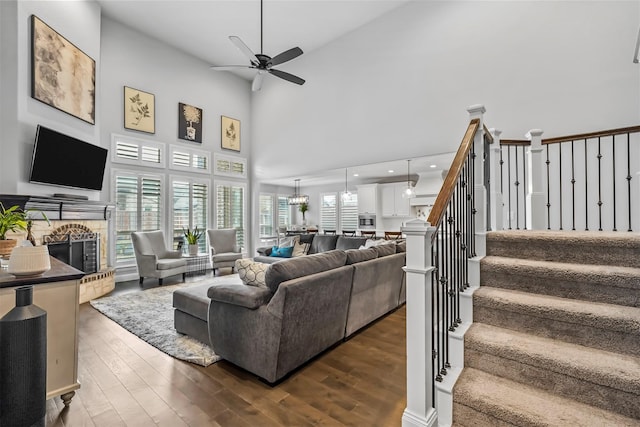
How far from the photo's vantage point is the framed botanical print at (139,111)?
20.1 feet

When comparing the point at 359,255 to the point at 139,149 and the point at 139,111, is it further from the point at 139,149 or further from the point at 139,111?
the point at 139,111

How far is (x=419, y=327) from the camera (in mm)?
1619

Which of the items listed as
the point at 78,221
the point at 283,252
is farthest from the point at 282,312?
the point at 78,221

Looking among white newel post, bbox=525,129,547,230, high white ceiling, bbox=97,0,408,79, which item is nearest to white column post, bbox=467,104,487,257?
white newel post, bbox=525,129,547,230

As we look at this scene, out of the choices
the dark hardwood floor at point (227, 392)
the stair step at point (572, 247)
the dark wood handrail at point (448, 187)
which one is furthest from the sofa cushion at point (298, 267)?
the stair step at point (572, 247)

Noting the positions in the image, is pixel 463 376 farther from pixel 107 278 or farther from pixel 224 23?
pixel 224 23

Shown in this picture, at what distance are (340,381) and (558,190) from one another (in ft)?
12.9

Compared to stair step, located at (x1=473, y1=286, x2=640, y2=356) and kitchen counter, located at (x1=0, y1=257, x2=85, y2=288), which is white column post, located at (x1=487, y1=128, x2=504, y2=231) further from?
kitchen counter, located at (x1=0, y1=257, x2=85, y2=288)

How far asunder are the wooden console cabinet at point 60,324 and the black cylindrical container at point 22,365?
60 cm

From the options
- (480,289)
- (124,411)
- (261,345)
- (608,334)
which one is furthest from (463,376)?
(124,411)

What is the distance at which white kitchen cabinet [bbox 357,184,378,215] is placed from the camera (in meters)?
8.56

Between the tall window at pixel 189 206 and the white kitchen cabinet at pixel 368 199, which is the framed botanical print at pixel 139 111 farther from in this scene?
the white kitchen cabinet at pixel 368 199

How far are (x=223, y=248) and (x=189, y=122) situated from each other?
3254 millimetres

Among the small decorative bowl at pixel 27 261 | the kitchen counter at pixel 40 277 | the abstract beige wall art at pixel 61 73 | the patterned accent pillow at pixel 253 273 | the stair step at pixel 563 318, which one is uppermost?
the abstract beige wall art at pixel 61 73
